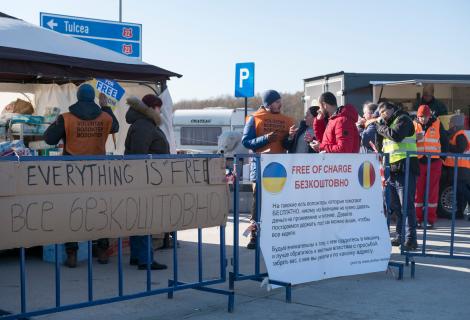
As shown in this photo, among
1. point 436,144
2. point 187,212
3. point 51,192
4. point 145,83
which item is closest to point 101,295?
point 187,212

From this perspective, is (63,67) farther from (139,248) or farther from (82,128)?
(139,248)

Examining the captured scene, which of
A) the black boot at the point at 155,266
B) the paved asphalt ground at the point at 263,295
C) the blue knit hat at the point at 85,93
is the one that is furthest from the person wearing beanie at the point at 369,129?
the blue knit hat at the point at 85,93

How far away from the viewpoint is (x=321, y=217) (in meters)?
7.03

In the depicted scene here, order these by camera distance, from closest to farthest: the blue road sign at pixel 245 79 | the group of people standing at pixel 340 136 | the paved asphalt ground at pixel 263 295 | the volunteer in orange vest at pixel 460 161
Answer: the paved asphalt ground at pixel 263 295
the group of people standing at pixel 340 136
the volunteer in orange vest at pixel 460 161
the blue road sign at pixel 245 79

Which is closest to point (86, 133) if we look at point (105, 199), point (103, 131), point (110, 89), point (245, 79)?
point (103, 131)

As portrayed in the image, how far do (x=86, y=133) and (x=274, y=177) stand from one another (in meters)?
2.48

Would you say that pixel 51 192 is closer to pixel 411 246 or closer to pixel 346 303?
pixel 346 303

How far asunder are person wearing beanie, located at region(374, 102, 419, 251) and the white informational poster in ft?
4.84

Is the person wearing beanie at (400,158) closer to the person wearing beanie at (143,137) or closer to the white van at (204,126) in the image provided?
the person wearing beanie at (143,137)

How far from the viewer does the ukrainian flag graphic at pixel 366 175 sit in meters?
7.47

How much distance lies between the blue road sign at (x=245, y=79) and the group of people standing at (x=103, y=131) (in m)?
8.22

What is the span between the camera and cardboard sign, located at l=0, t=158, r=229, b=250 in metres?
5.07

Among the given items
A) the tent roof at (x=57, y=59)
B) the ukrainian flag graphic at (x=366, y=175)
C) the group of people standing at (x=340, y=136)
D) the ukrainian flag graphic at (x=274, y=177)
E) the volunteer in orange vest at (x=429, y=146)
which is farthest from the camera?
the volunteer in orange vest at (x=429, y=146)

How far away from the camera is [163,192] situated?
19.5 ft
